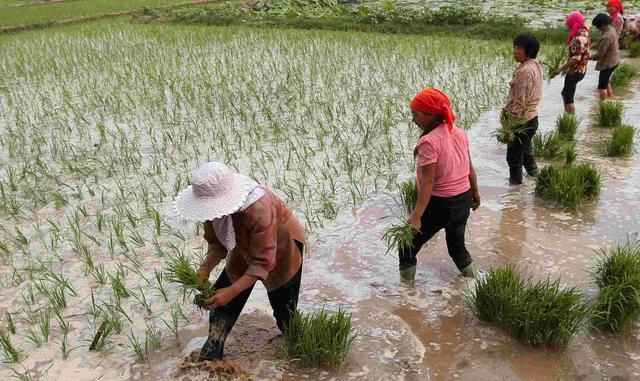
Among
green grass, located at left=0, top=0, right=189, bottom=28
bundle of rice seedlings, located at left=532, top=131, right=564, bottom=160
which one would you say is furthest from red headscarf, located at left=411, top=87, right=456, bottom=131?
green grass, located at left=0, top=0, right=189, bottom=28

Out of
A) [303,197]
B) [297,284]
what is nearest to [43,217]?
[303,197]

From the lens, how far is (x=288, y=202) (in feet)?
13.9

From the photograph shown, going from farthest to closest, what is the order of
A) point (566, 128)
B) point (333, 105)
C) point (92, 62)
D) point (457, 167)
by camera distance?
point (92, 62) < point (333, 105) < point (566, 128) < point (457, 167)

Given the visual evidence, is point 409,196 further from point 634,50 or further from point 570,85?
point 634,50

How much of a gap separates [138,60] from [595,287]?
813 cm

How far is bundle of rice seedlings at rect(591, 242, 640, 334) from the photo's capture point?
2.60m

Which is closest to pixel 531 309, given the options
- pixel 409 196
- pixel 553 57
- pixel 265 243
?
pixel 265 243

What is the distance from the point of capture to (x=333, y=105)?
6.49 meters

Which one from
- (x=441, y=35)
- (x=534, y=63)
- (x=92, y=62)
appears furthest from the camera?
(x=441, y=35)

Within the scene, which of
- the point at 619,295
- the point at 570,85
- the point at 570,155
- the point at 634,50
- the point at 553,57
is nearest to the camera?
the point at 619,295

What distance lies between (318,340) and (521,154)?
2.51 meters

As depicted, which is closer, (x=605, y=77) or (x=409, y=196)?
(x=409, y=196)

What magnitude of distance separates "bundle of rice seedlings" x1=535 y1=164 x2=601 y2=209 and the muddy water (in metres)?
0.08

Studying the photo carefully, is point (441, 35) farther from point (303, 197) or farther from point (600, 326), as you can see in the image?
point (600, 326)
